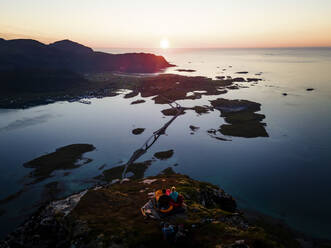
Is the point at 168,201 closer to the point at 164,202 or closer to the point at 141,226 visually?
the point at 164,202

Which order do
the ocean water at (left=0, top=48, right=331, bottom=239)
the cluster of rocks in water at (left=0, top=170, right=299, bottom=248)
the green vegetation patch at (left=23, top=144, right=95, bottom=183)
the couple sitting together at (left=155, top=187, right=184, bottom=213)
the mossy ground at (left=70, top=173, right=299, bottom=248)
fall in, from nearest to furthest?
the mossy ground at (left=70, top=173, right=299, bottom=248) < the cluster of rocks in water at (left=0, top=170, right=299, bottom=248) < the couple sitting together at (left=155, top=187, right=184, bottom=213) < the ocean water at (left=0, top=48, right=331, bottom=239) < the green vegetation patch at (left=23, top=144, right=95, bottom=183)

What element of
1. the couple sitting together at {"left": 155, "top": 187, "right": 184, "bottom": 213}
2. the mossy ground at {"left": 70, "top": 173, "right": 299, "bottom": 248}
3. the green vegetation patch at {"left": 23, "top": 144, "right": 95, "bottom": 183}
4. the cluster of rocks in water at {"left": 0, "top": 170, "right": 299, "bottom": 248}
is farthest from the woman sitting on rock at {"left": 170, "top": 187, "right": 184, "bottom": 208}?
the green vegetation patch at {"left": 23, "top": 144, "right": 95, "bottom": 183}

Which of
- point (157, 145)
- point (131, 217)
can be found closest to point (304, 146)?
point (157, 145)

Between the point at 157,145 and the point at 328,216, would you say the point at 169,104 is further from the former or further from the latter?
the point at 328,216

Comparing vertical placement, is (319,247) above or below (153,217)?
below

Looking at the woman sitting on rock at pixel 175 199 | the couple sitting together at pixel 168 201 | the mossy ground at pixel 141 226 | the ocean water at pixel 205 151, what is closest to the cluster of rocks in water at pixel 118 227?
the mossy ground at pixel 141 226

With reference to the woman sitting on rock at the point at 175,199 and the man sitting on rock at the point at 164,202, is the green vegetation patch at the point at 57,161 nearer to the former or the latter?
the man sitting on rock at the point at 164,202

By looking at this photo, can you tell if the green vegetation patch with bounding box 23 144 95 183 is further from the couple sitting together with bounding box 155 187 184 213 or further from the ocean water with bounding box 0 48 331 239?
the couple sitting together with bounding box 155 187 184 213
